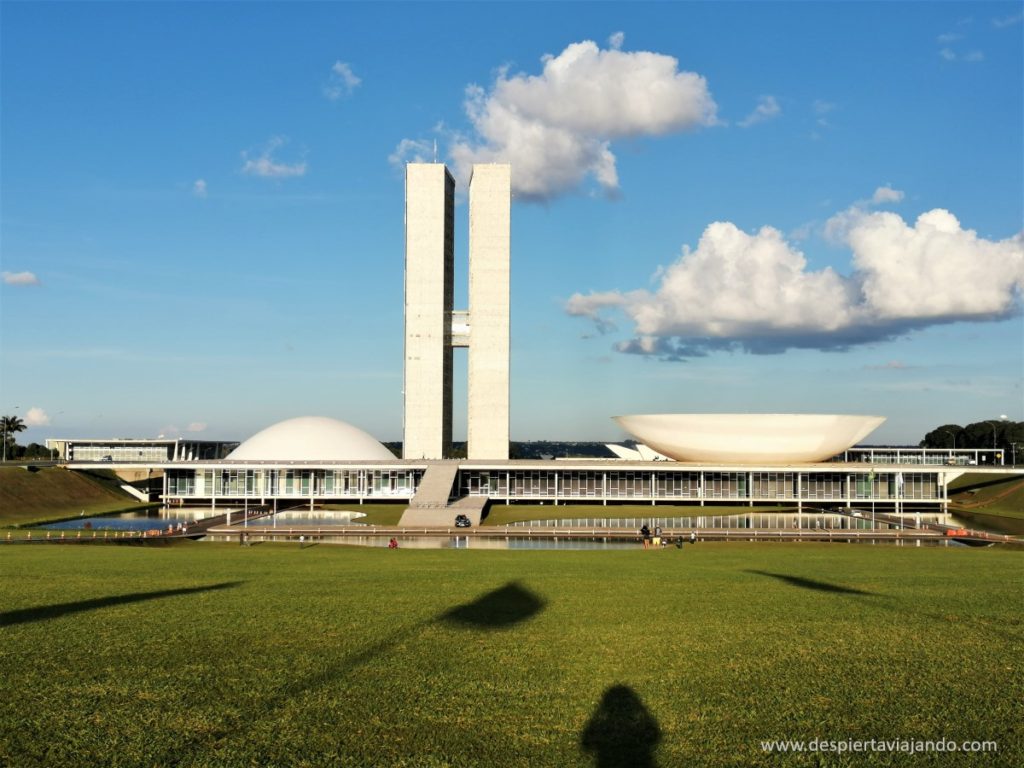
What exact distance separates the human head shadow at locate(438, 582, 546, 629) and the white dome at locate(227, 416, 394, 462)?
57.5 meters

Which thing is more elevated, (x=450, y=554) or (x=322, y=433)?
(x=322, y=433)

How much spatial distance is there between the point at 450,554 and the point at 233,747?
24.3 m

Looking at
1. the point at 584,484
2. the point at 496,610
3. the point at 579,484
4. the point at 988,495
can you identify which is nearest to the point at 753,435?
the point at 584,484

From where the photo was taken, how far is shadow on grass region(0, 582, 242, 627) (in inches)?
538

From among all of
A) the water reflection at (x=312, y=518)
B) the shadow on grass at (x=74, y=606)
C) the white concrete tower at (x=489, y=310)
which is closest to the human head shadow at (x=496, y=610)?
the shadow on grass at (x=74, y=606)

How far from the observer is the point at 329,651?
37.1 feet

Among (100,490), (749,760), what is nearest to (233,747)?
(749,760)

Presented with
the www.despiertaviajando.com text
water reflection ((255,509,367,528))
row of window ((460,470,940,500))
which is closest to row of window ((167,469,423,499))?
row of window ((460,470,940,500))

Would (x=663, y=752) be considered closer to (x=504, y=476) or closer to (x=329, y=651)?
(x=329, y=651)

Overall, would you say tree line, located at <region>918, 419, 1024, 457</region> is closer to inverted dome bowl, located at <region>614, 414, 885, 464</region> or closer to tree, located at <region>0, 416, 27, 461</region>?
inverted dome bowl, located at <region>614, 414, 885, 464</region>

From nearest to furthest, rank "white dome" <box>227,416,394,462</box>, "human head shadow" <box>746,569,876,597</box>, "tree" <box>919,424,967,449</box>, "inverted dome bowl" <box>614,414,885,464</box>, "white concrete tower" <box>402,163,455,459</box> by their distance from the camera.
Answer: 1. "human head shadow" <box>746,569,876,597</box>
2. "inverted dome bowl" <box>614,414,885,464</box>
3. "white dome" <box>227,416,394,462</box>
4. "white concrete tower" <box>402,163,455,459</box>
5. "tree" <box>919,424,967,449</box>

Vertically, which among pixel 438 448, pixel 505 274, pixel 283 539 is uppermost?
pixel 505 274

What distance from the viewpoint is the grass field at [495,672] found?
25.4ft

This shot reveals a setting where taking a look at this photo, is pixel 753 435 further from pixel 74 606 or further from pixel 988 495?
pixel 74 606
